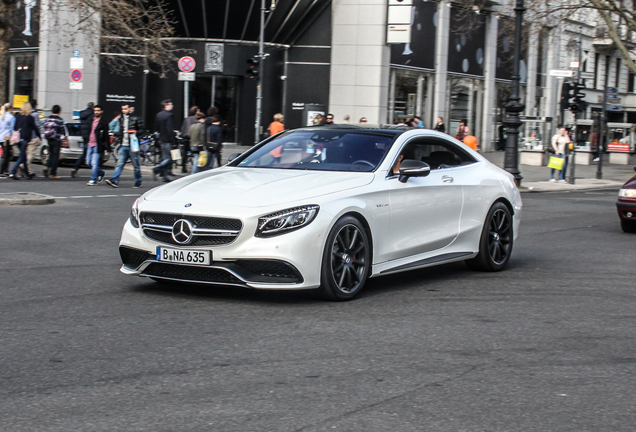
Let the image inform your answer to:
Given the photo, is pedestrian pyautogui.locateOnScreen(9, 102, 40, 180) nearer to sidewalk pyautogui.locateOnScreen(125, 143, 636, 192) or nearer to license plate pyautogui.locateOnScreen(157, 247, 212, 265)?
sidewalk pyautogui.locateOnScreen(125, 143, 636, 192)

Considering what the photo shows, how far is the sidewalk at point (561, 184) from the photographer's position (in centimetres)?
2628

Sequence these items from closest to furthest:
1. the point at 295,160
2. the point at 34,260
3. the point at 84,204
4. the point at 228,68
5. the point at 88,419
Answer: the point at 88,419, the point at 295,160, the point at 34,260, the point at 84,204, the point at 228,68

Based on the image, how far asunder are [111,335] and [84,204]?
394 inches

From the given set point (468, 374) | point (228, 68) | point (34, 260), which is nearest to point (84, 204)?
point (34, 260)

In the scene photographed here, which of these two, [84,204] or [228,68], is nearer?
[84,204]

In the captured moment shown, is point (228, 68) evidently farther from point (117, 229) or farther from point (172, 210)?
point (172, 210)

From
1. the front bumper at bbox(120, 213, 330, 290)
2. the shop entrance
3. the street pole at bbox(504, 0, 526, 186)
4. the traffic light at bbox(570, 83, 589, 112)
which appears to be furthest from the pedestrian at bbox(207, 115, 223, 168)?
the shop entrance

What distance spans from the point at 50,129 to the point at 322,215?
15569mm

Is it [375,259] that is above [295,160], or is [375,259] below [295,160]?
below

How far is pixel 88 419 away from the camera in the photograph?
12.8 ft

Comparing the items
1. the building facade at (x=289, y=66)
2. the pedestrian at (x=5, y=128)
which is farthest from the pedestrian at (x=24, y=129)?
the building facade at (x=289, y=66)

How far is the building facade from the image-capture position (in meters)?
34.5

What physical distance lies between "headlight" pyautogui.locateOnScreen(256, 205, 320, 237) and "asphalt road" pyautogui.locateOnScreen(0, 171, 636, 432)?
1.99ft

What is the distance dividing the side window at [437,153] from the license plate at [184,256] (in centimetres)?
234
